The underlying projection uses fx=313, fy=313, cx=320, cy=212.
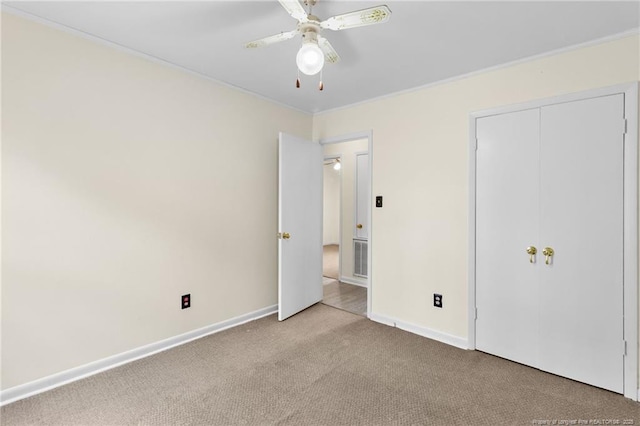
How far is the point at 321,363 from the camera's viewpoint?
2.50 m

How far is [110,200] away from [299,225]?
6.03 feet

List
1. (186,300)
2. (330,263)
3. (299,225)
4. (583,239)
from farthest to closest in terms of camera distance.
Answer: (330,263)
(299,225)
(186,300)
(583,239)

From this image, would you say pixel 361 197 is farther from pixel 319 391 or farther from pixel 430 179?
pixel 319 391

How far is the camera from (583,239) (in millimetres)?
2264

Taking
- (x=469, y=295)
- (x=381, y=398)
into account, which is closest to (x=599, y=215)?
(x=469, y=295)

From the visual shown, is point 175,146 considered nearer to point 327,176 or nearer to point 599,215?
point 599,215

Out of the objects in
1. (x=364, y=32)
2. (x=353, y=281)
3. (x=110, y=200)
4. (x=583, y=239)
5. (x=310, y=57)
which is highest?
(x=364, y=32)

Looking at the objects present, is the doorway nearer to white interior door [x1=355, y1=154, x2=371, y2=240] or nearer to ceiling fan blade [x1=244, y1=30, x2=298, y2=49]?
white interior door [x1=355, y1=154, x2=371, y2=240]

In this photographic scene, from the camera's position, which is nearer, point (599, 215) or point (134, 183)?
point (599, 215)

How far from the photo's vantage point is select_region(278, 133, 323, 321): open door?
335cm

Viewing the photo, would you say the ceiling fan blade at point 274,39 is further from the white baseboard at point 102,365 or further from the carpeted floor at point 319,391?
the white baseboard at point 102,365

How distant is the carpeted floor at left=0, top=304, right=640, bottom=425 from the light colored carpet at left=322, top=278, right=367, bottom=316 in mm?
956

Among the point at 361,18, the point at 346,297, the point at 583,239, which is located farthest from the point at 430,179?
the point at 346,297

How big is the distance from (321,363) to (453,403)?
0.98 meters
